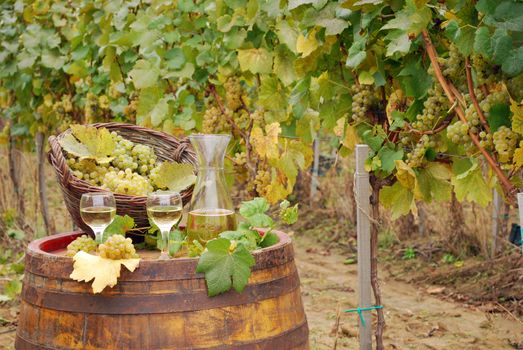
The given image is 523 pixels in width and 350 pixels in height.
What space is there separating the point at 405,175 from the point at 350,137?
309 mm

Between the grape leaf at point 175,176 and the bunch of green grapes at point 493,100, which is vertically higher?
the bunch of green grapes at point 493,100

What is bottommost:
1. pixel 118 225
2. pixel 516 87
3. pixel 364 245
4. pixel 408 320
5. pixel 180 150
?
pixel 408 320

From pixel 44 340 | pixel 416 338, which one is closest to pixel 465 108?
pixel 44 340

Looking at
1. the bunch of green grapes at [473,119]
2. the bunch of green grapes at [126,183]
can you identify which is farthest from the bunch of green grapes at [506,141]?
the bunch of green grapes at [126,183]

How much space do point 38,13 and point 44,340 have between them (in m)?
4.15

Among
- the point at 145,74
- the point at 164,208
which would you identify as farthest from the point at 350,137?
the point at 145,74

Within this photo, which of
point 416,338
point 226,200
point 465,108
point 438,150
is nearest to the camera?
point 465,108

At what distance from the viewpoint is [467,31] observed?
1.84m

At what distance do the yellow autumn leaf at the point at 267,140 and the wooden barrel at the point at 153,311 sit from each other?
1292mm

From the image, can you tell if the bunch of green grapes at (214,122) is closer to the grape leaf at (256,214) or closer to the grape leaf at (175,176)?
the grape leaf at (175,176)

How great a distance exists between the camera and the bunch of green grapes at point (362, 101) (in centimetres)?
245

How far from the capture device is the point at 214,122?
3.66 meters

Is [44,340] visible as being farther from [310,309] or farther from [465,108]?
[310,309]

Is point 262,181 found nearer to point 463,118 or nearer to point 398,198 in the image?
point 398,198
